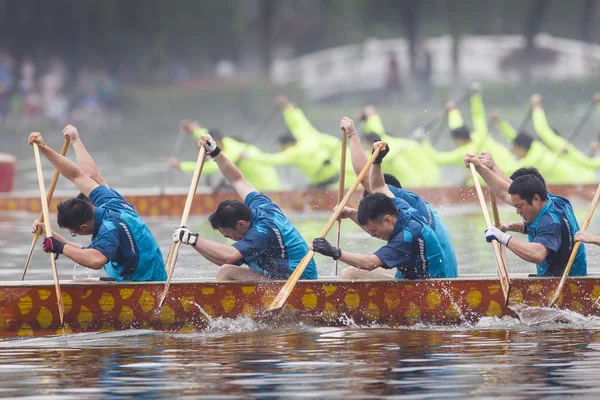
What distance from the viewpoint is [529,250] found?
29.6 feet

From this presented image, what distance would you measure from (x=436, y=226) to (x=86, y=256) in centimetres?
238

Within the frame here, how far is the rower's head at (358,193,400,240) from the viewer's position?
8.98 m

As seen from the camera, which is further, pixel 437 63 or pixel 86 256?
pixel 437 63

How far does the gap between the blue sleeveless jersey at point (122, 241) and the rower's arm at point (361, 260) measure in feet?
4.29

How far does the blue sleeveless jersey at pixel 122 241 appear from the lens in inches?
354

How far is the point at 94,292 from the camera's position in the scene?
9.07 m

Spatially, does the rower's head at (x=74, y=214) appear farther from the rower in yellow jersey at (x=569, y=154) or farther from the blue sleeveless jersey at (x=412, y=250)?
the rower in yellow jersey at (x=569, y=154)

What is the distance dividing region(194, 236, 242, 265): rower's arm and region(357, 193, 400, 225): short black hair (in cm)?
87

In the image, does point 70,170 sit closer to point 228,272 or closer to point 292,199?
point 228,272

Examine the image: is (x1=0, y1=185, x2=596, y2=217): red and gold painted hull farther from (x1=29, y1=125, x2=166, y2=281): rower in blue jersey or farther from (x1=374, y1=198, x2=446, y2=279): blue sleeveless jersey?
(x1=374, y1=198, x2=446, y2=279): blue sleeveless jersey

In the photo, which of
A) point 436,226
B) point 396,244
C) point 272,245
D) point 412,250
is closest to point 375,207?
point 396,244

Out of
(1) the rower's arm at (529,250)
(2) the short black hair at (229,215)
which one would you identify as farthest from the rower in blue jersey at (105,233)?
(1) the rower's arm at (529,250)

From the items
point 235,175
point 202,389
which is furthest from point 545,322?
point 202,389

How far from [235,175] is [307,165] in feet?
34.9
